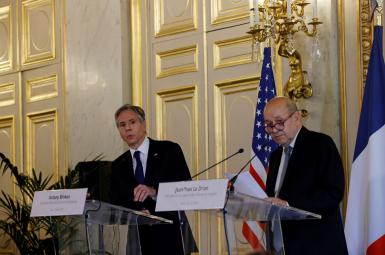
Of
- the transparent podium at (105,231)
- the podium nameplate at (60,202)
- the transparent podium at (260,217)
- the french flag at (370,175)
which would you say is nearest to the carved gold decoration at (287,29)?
the french flag at (370,175)

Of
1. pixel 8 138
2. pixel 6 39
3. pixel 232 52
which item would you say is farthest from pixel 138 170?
pixel 6 39

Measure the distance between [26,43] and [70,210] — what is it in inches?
196

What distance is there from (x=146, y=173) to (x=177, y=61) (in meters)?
2.76

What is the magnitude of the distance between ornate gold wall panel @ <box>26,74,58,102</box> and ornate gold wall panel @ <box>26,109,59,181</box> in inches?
6.9

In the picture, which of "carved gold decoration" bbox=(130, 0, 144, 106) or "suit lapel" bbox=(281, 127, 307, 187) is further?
"carved gold decoration" bbox=(130, 0, 144, 106)

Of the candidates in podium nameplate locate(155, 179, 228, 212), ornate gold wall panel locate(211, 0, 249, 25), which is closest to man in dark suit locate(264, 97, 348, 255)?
podium nameplate locate(155, 179, 228, 212)

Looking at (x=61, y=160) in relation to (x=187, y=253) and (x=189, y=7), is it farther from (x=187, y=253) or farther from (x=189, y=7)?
(x=187, y=253)

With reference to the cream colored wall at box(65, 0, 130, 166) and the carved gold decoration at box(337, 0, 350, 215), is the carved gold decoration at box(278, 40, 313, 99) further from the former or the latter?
the cream colored wall at box(65, 0, 130, 166)

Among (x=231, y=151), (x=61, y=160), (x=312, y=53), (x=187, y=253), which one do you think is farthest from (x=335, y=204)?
(x=61, y=160)

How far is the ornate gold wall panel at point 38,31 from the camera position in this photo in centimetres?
938

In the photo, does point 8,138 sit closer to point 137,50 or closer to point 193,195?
point 137,50

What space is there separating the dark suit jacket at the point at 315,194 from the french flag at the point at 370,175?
2.31 ft

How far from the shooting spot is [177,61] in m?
8.20

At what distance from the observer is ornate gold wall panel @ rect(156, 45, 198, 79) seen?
8062mm
